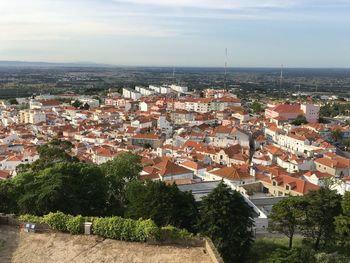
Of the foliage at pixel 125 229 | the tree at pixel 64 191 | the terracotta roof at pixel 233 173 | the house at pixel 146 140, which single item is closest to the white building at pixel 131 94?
A: the house at pixel 146 140

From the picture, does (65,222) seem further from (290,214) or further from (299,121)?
(299,121)

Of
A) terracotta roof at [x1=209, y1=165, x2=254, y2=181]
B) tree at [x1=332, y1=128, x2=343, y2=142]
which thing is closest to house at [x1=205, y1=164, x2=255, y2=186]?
terracotta roof at [x1=209, y1=165, x2=254, y2=181]

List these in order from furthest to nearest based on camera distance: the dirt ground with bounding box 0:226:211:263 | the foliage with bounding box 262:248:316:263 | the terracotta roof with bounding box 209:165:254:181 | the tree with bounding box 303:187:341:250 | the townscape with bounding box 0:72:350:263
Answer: the terracotta roof with bounding box 209:165:254:181 → the townscape with bounding box 0:72:350:263 → the tree with bounding box 303:187:341:250 → the foliage with bounding box 262:248:316:263 → the dirt ground with bounding box 0:226:211:263

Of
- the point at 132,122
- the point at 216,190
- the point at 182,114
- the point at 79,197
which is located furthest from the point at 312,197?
the point at 182,114

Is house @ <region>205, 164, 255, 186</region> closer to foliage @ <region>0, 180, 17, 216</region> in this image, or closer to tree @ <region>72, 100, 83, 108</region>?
foliage @ <region>0, 180, 17, 216</region>

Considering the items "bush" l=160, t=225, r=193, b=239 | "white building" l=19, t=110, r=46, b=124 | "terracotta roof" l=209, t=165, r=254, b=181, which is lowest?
"white building" l=19, t=110, r=46, b=124

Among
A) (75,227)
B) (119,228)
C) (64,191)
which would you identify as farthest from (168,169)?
(119,228)

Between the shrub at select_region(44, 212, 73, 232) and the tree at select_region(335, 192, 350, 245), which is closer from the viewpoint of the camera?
the shrub at select_region(44, 212, 73, 232)
